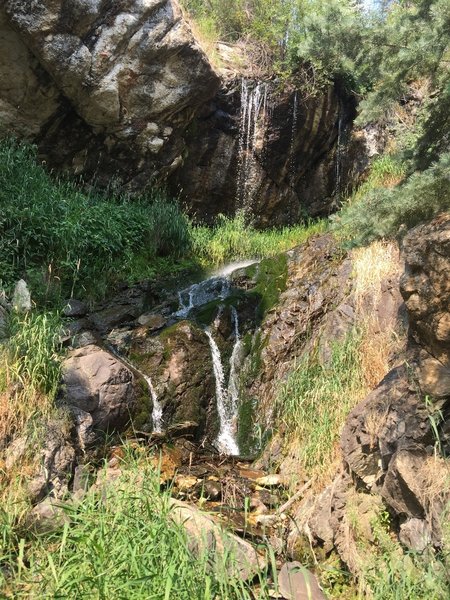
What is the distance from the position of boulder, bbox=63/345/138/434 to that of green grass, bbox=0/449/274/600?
195 centimetres

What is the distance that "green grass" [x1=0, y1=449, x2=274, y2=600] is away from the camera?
200 centimetres

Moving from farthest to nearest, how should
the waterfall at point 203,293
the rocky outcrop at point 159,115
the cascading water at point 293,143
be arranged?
the cascading water at point 293,143 → the rocky outcrop at point 159,115 → the waterfall at point 203,293

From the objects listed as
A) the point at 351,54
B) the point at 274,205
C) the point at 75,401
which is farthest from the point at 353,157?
the point at 75,401

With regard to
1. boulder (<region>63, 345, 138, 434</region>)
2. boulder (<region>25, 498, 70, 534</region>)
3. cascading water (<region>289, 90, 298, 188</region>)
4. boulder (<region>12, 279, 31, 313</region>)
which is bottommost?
boulder (<region>63, 345, 138, 434</region>)

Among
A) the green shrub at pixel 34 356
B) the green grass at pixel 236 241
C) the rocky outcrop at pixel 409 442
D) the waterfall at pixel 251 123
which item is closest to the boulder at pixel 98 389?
the green shrub at pixel 34 356

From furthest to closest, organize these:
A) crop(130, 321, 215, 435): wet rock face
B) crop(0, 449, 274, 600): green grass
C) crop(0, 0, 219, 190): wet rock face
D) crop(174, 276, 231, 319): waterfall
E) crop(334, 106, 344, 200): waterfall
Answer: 1. crop(334, 106, 344, 200): waterfall
2. crop(0, 0, 219, 190): wet rock face
3. crop(174, 276, 231, 319): waterfall
4. crop(130, 321, 215, 435): wet rock face
5. crop(0, 449, 274, 600): green grass

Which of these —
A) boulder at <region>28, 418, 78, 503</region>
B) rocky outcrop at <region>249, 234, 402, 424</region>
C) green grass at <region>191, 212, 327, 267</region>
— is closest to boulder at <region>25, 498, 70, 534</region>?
boulder at <region>28, 418, 78, 503</region>

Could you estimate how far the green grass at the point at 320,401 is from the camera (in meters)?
3.94

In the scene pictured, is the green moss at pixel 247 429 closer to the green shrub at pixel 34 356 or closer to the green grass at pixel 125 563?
the green shrub at pixel 34 356

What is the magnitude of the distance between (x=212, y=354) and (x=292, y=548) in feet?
10.6

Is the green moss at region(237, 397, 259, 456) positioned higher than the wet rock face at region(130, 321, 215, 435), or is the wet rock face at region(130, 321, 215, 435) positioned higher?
the wet rock face at region(130, 321, 215, 435)

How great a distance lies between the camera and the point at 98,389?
480 centimetres

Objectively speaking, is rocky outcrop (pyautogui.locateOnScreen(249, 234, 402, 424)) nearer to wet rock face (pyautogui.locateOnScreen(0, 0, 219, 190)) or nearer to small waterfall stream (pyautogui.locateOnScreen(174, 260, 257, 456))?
small waterfall stream (pyautogui.locateOnScreen(174, 260, 257, 456))

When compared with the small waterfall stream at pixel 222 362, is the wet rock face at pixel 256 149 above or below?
above
